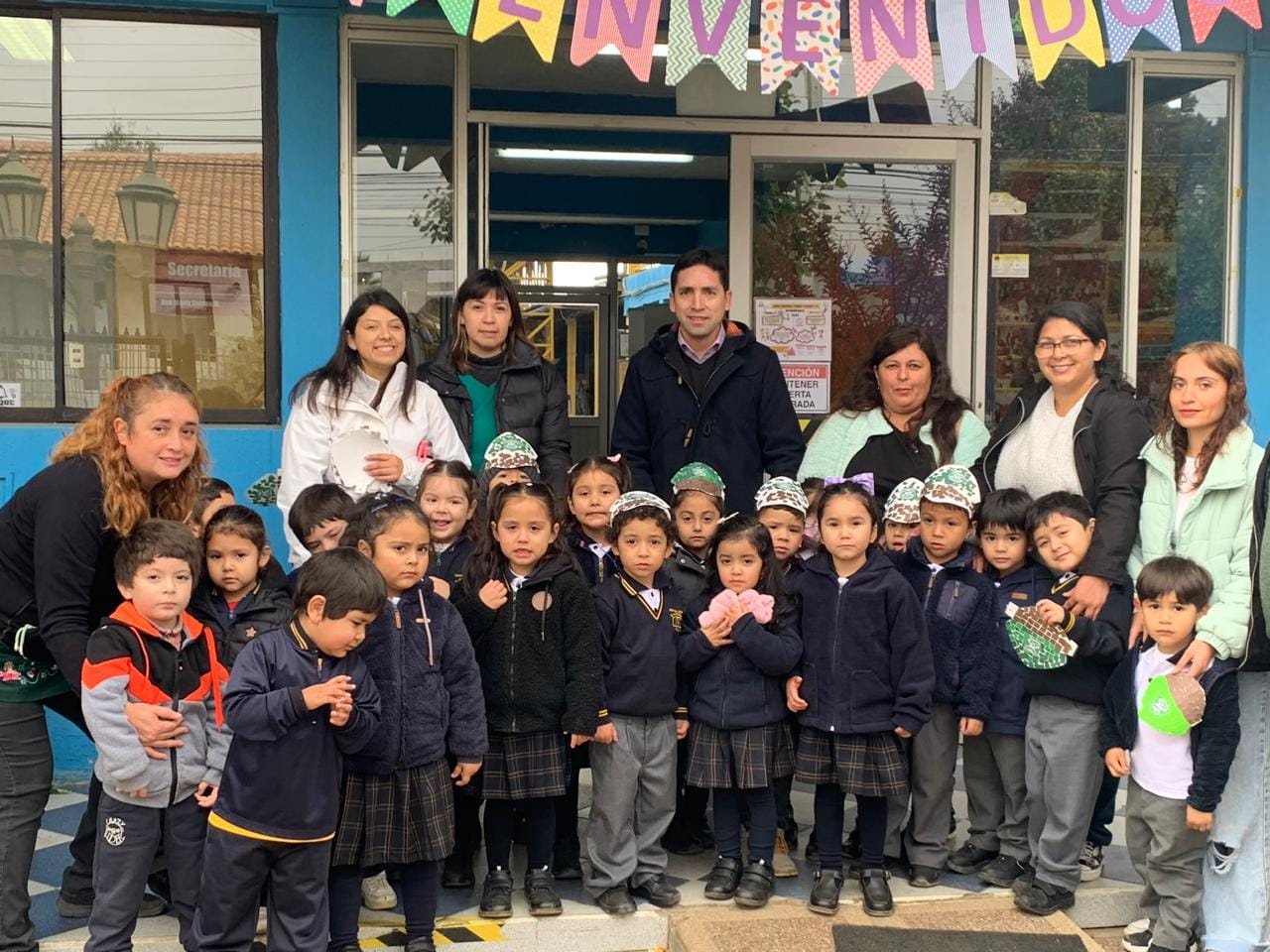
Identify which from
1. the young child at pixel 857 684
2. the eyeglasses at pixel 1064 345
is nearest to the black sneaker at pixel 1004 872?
the young child at pixel 857 684

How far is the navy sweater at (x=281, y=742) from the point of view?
3.41 meters

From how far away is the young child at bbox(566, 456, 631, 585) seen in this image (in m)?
4.47

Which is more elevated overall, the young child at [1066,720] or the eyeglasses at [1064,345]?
the eyeglasses at [1064,345]

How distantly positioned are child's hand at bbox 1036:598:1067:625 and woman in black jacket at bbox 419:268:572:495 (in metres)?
1.80

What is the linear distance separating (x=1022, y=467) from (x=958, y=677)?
2.61 ft

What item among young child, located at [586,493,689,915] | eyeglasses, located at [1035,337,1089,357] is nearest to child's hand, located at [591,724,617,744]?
young child, located at [586,493,689,915]

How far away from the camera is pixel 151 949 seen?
3.90 meters

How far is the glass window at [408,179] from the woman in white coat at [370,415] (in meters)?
1.13

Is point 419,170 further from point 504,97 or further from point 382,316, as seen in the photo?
point 382,316

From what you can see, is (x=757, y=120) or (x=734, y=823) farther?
(x=757, y=120)

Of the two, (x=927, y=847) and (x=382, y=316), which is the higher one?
(x=382, y=316)

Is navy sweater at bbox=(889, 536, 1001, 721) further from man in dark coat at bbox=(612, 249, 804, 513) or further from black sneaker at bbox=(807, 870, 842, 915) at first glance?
man in dark coat at bbox=(612, 249, 804, 513)

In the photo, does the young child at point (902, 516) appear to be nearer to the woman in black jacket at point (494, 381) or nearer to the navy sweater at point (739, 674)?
the navy sweater at point (739, 674)

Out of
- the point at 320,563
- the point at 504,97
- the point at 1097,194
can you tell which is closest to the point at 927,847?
the point at 320,563
